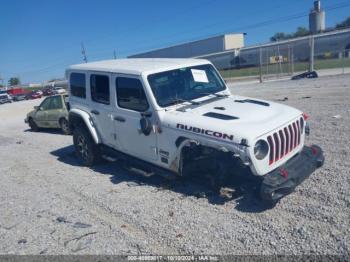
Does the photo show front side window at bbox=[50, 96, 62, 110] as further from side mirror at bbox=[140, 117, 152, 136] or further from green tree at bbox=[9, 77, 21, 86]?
green tree at bbox=[9, 77, 21, 86]

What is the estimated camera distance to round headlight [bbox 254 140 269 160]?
4.31 meters

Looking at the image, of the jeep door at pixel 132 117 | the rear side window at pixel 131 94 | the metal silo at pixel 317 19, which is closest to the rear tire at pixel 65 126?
the jeep door at pixel 132 117

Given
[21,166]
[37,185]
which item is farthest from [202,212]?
[21,166]

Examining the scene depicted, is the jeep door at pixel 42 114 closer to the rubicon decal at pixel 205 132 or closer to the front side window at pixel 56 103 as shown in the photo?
the front side window at pixel 56 103

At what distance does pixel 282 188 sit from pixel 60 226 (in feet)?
9.92

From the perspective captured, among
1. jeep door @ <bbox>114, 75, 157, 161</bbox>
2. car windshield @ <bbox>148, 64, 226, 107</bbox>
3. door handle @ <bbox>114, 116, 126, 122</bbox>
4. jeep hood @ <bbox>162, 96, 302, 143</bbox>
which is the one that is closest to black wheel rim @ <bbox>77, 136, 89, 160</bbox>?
jeep door @ <bbox>114, 75, 157, 161</bbox>

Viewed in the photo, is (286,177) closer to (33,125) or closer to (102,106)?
(102,106)

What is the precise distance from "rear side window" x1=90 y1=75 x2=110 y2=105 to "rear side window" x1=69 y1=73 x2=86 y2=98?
0.39 meters

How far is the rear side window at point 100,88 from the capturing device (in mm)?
6391

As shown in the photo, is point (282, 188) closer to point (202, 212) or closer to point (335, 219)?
point (335, 219)

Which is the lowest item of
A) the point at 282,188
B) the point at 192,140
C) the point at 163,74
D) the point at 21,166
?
the point at 21,166

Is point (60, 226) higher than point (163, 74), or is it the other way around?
point (163, 74)

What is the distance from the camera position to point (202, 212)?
4672 millimetres

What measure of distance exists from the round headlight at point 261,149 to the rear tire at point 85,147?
3.79m
